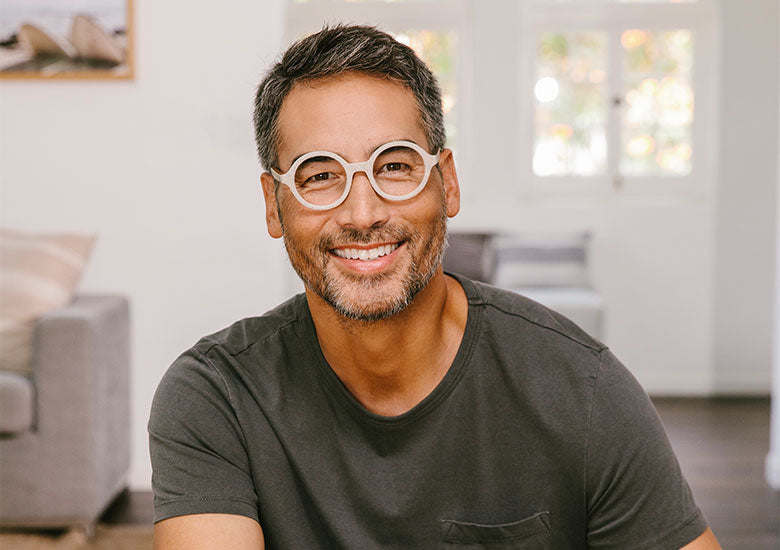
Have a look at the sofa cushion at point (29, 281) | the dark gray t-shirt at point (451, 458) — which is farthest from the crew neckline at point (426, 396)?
the sofa cushion at point (29, 281)

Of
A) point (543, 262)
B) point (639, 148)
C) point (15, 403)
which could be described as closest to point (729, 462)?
point (543, 262)

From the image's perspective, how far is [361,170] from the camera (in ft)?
3.77

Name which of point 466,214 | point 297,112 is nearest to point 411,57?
point 297,112

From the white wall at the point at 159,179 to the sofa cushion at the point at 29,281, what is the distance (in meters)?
0.24

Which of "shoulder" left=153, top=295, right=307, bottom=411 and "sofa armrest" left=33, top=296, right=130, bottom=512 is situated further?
"sofa armrest" left=33, top=296, right=130, bottom=512

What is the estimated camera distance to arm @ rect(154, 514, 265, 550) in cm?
111

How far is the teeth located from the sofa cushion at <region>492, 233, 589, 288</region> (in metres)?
3.63

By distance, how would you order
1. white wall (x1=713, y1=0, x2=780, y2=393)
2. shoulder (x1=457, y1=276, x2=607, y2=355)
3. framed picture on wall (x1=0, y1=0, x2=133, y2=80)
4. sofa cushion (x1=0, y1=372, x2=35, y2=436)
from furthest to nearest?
white wall (x1=713, y1=0, x2=780, y2=393) < framed picture on wall (x1=0, y1=0, x2=133, y2=80) < sofa cushion (x1=0, y1=372, x2=35, y2=436) < shoulder (x1=457, y1=276, x2=607, y2=355)

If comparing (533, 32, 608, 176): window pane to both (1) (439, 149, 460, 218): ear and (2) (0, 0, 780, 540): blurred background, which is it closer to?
(2) (0, 0, 780, 540): blurred background

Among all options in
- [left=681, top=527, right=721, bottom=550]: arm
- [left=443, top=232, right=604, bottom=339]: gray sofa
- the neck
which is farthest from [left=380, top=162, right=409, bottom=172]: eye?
[left=443, top=232, right=604, bottom=339]: gray sofa

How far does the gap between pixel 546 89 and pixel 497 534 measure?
4.36m

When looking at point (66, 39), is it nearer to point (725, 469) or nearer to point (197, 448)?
point (197, 448)

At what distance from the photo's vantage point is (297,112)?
120 centimetres

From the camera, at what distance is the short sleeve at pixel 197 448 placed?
1.14 metres
